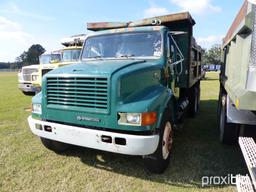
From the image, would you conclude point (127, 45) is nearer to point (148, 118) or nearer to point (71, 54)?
point (148, 118)

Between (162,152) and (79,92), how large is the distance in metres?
1.48

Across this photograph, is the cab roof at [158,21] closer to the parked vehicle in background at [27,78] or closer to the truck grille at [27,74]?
the parked vehicle in background at [27,78]

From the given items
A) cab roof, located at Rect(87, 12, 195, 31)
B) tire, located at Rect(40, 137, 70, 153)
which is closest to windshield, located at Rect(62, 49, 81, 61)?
cab roof, located at Rect(87, 12, 195, 31)

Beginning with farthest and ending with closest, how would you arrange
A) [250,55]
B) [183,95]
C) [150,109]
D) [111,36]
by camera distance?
[183,95] < [111,36] < [150,109] < [250,55]

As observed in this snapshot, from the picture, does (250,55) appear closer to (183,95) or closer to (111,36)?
(111,36)

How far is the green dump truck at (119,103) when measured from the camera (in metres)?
2.94

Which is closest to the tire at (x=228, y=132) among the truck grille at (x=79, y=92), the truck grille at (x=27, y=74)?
the truck grille at (x=79, y=92)

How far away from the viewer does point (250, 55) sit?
2377 mm

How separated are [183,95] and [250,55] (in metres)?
3.85

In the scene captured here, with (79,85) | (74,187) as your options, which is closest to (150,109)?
(79,85)

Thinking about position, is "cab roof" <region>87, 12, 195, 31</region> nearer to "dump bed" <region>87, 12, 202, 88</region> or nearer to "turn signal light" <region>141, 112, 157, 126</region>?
"dump bed" <region>87, 12, 202, 88</region>

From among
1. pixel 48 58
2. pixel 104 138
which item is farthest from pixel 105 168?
pixel 48 58

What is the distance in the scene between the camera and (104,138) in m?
3.00

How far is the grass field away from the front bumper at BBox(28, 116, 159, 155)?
0.58 metres
